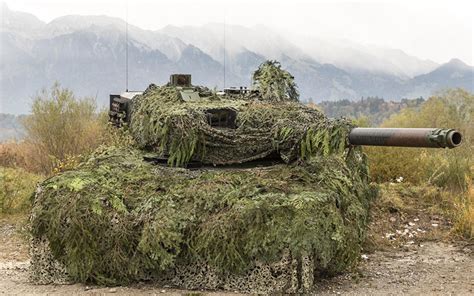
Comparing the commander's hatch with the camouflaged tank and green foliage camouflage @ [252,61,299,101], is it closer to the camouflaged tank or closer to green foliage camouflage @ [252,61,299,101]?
green foliage camouflage @ [252,61,299,101]

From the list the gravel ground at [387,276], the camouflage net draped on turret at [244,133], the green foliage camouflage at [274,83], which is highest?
the green foliage camouflage at [274,83]

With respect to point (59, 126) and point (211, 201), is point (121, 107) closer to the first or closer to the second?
point (211, 201)

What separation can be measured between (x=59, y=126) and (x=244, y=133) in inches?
596

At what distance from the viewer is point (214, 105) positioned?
35.4 feet

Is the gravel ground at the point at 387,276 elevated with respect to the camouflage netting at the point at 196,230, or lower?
lower

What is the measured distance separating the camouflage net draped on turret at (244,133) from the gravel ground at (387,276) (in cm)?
198

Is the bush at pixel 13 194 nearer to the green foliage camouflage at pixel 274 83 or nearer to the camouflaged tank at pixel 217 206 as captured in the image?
the camouflaged tank at pixel 217 206

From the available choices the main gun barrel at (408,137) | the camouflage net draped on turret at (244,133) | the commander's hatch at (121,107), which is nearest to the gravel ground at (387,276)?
the camouflage net draped on turret at (244,133)

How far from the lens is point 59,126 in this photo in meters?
24.0

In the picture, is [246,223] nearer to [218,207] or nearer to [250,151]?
[218,207]

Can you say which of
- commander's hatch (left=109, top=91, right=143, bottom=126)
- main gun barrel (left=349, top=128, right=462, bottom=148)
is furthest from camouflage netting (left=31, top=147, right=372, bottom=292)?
commander's hatch (left=109, top=91, right=143, bottom=126)

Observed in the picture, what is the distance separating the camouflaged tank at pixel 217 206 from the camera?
28.8 feet

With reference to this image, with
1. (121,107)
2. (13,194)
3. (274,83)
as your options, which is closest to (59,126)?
(13,194)

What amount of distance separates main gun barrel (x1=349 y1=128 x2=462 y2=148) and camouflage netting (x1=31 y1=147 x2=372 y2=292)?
35.7 inches
